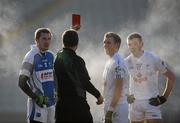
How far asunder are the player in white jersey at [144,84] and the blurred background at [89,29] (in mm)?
10081

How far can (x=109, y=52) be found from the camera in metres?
6.41

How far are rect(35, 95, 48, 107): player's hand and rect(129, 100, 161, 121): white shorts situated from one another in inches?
72.0

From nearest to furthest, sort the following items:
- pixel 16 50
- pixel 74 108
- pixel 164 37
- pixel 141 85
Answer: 1. pixel 74 108
2. pixel 141 85
3. pixel 164 37
4. pixel 16 50

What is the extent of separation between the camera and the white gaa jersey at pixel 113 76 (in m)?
6.14

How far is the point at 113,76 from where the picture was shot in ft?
20.2

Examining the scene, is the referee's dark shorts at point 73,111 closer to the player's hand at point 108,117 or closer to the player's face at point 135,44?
the player's hand at point 108,117

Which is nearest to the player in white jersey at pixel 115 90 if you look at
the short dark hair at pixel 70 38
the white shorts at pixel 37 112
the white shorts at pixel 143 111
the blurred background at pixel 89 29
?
the short dark hair at pixel 70 38

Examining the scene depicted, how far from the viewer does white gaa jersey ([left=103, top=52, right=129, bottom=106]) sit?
6145mm

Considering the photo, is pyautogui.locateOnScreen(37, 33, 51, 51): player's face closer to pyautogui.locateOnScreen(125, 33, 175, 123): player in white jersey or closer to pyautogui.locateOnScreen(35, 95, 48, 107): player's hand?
pyautogui.locateOnScreen(35, 95, 48, 107): player's hand

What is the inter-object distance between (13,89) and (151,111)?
11793 millimetres

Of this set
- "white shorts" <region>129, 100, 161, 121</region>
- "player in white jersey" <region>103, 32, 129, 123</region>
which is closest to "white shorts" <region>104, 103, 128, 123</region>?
"player in white jersey" <region>103, 32, 129, 123</region>

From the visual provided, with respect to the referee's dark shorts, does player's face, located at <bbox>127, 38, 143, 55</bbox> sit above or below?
above

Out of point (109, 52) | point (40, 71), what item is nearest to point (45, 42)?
point (40, 71)

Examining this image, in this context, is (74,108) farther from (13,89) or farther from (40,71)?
(13,89)
